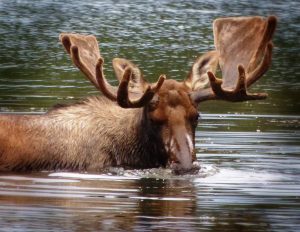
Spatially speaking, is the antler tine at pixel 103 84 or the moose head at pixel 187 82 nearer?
the moose head at pixel 187 82

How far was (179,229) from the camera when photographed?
9.85 meters

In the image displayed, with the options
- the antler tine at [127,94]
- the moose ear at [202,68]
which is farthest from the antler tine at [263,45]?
the antler tine at [127,94]

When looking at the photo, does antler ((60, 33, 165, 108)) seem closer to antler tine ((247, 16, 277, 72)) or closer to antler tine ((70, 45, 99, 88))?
antler tine ((70, 45, 99, 88))

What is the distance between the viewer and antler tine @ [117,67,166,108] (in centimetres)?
1198

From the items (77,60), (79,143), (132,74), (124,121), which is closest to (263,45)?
(132,74)

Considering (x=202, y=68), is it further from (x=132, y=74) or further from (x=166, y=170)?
(x=166, y=170)

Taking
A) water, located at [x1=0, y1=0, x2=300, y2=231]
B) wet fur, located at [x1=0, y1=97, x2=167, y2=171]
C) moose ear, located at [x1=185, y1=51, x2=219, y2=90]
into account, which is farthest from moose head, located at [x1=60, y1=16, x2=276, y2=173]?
water, located at [x1=0, y1=0, x2=300, y2=231]

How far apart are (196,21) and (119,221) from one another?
22971 mm

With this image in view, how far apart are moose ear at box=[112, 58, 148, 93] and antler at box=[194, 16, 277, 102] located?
489 millimetres

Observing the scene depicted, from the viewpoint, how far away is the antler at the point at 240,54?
1245 centimetres

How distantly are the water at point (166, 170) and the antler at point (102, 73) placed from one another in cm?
63

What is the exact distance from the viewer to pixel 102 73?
1240 cm

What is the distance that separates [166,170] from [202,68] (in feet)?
3.24

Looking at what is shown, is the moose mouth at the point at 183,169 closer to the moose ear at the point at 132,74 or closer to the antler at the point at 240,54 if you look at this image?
the antler at the point at 240,54
